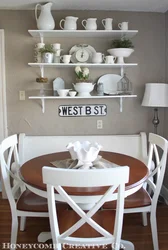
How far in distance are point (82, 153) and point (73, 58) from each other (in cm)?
147

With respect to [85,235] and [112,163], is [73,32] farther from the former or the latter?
[85,235]

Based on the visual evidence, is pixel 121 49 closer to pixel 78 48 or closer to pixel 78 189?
pixel 78 48

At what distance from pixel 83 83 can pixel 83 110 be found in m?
0.41

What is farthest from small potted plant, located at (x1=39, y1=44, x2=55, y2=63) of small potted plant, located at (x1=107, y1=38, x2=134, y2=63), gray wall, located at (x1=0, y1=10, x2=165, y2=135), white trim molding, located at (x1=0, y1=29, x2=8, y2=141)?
small potted plant, located at (x1=107, y1=38, x2=134, y2=63)

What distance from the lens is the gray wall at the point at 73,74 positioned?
2.95 meters

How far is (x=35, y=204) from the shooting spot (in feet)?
6.48

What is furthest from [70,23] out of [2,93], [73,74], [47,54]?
[2,93]

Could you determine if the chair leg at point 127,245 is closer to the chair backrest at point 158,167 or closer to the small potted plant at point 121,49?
the chair backrest at point 158,167

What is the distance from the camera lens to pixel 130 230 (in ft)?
8.09

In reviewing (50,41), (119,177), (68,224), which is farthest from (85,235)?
(50,41)

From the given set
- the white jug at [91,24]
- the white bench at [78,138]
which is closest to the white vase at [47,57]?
the white jug at [91,24]

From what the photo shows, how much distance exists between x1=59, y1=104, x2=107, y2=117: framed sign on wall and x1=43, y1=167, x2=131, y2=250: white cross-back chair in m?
1.59

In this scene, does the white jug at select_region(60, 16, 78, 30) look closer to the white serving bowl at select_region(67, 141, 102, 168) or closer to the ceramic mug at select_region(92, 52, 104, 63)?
the ceramic mug at select_region(92, 52, 104, 63)

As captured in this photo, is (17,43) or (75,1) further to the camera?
(17,43)
